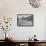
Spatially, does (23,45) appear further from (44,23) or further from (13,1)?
(13,1)

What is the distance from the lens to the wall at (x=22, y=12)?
4680 millimetres

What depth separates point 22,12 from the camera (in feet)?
15.6

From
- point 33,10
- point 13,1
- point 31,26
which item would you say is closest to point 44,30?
point 31,26

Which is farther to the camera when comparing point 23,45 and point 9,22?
point 9,22

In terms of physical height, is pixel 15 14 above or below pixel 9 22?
above

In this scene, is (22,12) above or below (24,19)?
above

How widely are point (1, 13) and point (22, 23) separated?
89 cm

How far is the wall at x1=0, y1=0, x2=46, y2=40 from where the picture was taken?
4.68 m

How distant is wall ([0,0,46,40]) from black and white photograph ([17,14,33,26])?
0.11 m

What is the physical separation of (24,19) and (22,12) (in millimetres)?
278

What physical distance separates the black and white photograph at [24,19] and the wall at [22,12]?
0.38 feet

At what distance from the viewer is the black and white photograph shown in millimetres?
4738

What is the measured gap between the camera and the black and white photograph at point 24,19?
4738 mm

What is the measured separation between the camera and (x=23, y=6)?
4754mm
